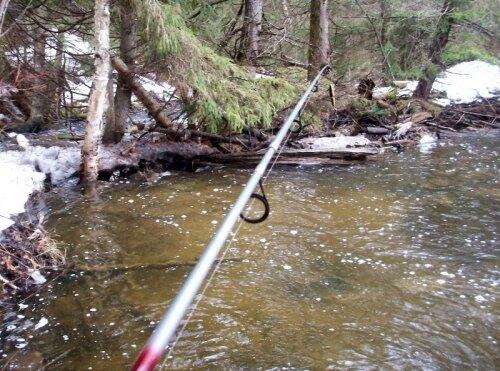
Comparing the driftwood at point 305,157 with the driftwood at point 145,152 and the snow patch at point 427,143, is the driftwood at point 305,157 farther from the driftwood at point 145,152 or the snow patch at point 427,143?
the snow patch at point 427,143

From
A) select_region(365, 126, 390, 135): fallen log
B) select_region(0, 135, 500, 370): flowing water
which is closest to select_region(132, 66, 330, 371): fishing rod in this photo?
select_region(0, 135, 500, 370): flowing water

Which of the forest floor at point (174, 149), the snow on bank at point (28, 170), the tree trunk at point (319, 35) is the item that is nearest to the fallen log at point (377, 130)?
the forest floor at point (174, 149)

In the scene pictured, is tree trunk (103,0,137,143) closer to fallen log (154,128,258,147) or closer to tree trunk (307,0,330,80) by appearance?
fallen log (154,128,258,147)

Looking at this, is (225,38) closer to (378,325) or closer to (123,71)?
(123,71)

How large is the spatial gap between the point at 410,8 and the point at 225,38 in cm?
685

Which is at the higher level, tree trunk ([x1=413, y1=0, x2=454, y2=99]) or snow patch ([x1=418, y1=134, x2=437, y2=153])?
tree trunk ([x1=413, y1=0, x2=454, y2=99])

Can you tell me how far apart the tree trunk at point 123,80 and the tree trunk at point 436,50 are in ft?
29.6

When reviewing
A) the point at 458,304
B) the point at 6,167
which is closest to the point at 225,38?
the point at 6,167

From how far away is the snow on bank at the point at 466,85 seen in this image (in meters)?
16.3

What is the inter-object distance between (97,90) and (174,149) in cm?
252

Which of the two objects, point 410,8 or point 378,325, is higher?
point 410,8

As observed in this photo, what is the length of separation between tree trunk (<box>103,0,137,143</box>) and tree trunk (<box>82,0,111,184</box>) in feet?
3.09

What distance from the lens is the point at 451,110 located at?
14.8 metres

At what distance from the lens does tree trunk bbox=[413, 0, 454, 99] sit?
13.8 meters
